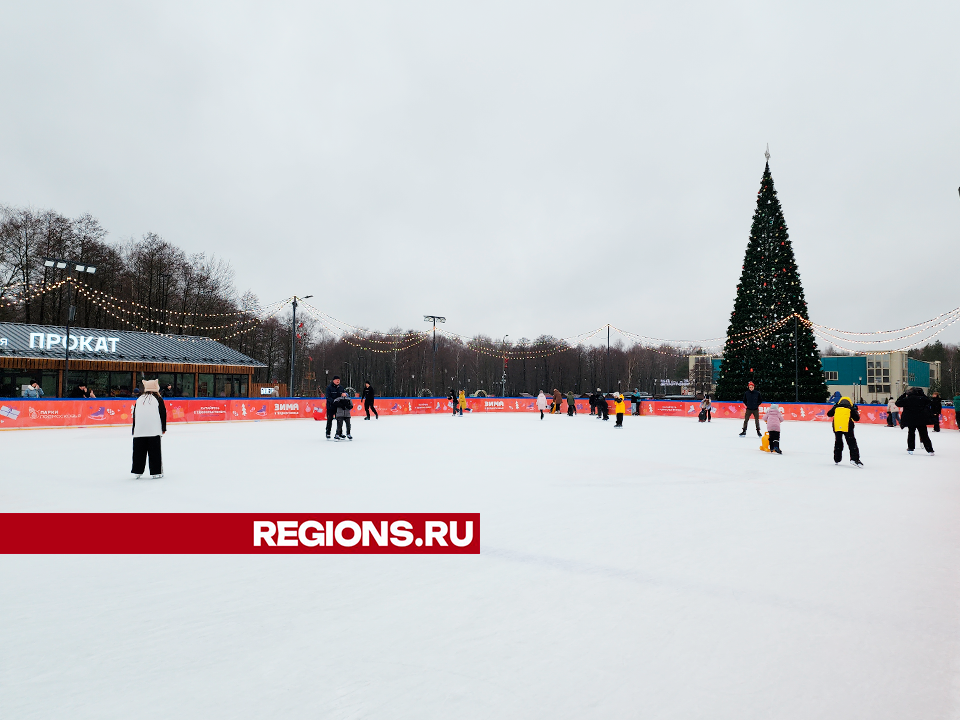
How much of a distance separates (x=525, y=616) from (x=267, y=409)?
76.4 ft

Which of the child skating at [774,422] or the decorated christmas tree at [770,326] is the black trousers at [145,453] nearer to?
the child skating at [774,422]

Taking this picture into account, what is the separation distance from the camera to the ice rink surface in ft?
8.25

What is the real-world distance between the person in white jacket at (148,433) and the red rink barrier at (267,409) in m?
12.5

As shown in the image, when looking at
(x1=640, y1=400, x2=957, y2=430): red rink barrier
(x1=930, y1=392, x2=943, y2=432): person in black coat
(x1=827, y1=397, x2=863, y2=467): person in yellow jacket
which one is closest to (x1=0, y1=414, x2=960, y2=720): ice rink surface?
(x1=827, y1=397, x2=863, y2=467): person in yellow jacket

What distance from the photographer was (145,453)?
8.85m

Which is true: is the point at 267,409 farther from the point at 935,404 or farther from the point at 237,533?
the point at 935,404

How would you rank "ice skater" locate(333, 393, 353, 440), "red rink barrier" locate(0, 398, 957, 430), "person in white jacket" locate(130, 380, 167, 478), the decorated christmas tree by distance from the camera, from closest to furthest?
"person in white jacket" locate(130, 380, 167, 478) < "ice skater" locate(333, 393, 353, 440) < "red rink barrier" locate(0, 398, 957, 430) < the decorated christmas tree

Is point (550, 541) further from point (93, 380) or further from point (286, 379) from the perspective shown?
point (286, 379)

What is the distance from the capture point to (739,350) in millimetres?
32719

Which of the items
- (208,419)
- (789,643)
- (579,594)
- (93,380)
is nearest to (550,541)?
(579,594)

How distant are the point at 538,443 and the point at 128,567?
11400mm

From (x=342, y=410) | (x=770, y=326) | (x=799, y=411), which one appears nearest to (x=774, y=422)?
(x=342, y=410)

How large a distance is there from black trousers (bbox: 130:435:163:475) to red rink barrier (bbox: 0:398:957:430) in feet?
40.9

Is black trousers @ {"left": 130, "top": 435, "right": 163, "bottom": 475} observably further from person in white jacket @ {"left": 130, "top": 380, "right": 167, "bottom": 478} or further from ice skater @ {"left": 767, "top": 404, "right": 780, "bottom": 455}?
ice skater @ {"left": 767, "top": 404, "right": 780, "bottom": 455}
